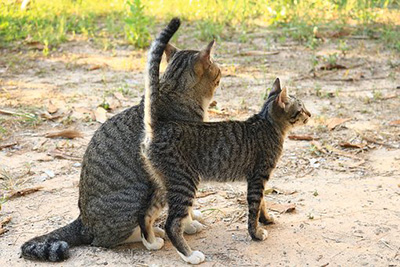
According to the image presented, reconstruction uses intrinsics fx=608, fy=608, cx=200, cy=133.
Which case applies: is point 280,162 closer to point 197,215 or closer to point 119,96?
point 197,215

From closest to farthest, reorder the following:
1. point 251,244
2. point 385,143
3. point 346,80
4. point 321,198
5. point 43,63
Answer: point 251,244, point 321,198, point 385,143, point 346,80, point 43,63

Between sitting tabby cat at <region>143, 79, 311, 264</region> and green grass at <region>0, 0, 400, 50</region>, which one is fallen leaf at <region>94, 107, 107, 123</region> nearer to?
green grass at <region>0, 0, 400, 50</region>

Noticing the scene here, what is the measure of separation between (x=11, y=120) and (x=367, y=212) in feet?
15.4

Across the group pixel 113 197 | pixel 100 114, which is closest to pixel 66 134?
pixel 100 114

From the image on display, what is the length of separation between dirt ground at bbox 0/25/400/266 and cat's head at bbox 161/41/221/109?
1.11 meters

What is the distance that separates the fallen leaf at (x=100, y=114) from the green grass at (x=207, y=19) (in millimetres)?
2541

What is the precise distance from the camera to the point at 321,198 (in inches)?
232

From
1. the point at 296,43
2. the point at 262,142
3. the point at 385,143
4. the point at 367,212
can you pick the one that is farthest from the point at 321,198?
the point at 296,43

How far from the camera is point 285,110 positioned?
5.38 metres

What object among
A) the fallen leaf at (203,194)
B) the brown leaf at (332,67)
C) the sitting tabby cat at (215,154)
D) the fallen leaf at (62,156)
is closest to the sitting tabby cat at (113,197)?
the sitting tabby cat at (215,154)

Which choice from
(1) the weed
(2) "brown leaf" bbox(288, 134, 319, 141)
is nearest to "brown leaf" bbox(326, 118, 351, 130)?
(2) "brown leaf" bbox(288, 134, 319, 141)

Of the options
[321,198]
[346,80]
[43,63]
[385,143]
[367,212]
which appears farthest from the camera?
[43,63]

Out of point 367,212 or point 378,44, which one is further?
point 378,44

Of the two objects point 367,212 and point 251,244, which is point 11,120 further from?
point 367,212
